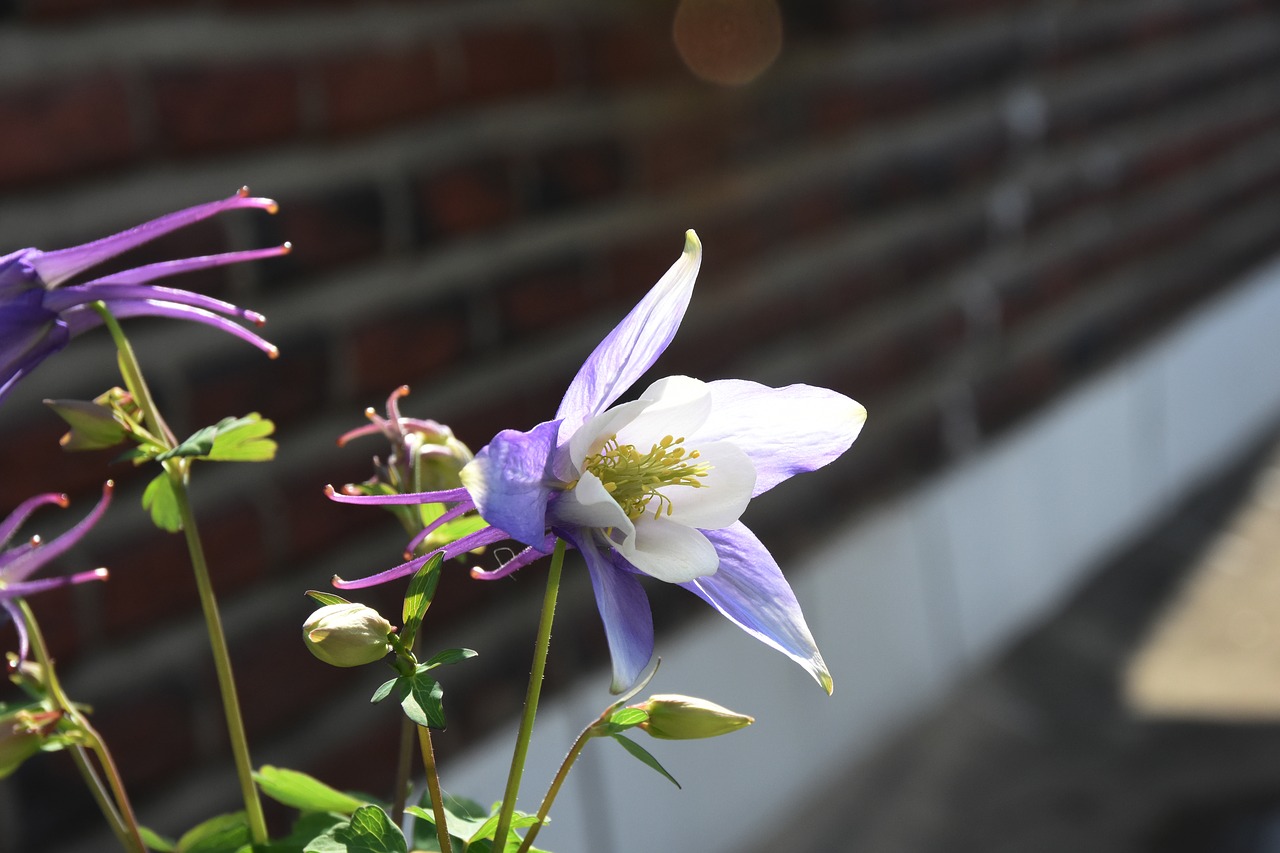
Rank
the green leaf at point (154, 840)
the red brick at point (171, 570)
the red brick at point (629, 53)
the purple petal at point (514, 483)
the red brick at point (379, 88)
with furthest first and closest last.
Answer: the red brick at point (629, 53) → the red brick at point (379, 88) → the red brick at point (171, 570) → the green leaf at point (154, 840) → the purple petal at point (514, 483)

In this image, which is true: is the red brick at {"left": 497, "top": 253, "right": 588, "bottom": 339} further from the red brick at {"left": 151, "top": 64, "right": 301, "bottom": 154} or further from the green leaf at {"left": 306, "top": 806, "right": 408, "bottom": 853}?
the green leaf at {"left": 306, "top": 806, "right": 408, "bottom": 853}

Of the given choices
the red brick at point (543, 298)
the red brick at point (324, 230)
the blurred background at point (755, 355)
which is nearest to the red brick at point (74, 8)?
the blurred background at point (755, 355)

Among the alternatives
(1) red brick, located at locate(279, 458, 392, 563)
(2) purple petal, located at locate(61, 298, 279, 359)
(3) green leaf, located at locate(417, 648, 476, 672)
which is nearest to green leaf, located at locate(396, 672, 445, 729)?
(3) green leaf, located at locate(417, 648, 476, 672)

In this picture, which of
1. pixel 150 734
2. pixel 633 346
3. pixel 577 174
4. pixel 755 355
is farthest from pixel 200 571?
pixel 755 355

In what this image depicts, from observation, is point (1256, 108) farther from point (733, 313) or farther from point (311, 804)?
point (311, 804)

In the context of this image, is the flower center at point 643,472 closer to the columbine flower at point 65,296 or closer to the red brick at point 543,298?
the columbine flower at point 65,296
